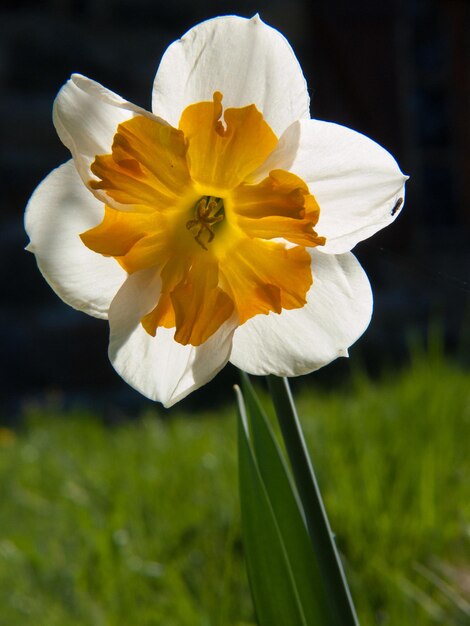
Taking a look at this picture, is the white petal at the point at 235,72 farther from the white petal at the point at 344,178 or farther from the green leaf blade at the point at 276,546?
the green leaf blade at the point at 276,546

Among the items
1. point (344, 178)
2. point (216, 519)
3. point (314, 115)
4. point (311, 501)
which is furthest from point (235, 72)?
point (314, 115)

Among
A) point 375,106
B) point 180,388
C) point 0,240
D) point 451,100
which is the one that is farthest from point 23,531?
point 451,100

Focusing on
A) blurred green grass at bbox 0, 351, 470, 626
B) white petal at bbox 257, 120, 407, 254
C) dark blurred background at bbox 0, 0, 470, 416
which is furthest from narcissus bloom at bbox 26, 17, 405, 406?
dark blurred background at bbox 0, 0, 470, 416

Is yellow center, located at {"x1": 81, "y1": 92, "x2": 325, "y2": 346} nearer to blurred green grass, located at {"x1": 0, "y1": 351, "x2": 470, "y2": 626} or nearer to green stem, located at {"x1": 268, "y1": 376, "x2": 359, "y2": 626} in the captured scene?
green stem, located at {"x1": 268, "y1": 376, "x2": 359, "y2": 626}

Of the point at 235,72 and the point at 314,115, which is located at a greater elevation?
the point at 235,72

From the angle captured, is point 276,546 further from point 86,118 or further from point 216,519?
point 216,519

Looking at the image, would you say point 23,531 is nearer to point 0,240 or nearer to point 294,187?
point 294,187

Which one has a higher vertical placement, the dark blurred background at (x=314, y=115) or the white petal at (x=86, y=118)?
the white petal at (x=86, y=118)

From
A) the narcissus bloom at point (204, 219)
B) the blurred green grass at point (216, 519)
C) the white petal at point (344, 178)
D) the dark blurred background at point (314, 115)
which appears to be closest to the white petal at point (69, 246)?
the narcissus bloom at point (204, 219)
